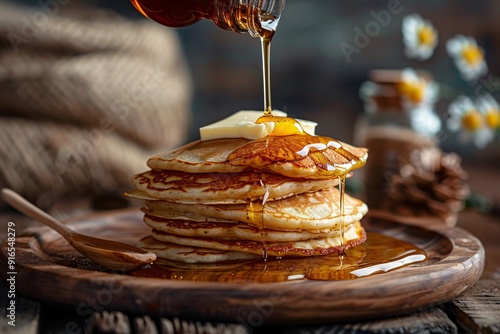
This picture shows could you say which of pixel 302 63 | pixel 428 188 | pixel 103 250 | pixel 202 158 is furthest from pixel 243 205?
pixel 302 63

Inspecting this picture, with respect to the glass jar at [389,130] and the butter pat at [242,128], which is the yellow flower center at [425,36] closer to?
the glass jar at [389,130]

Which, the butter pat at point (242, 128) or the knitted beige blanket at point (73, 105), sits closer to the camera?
the butter pat at point (242, 128)

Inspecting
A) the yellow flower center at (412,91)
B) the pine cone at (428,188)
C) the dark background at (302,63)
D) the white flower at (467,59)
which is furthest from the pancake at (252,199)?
the dark background at (302,63)

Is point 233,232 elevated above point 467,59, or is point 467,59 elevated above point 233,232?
point 467,59

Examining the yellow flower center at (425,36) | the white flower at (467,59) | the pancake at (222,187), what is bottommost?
the pancake at (222,187)

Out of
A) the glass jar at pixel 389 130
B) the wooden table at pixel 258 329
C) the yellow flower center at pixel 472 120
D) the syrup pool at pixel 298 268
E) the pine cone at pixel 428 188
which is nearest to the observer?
the wooden table at pixel 258 329

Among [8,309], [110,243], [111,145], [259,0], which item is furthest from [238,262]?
[111,145]

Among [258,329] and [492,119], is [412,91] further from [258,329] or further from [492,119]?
[258,329]

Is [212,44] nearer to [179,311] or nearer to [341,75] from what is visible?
[341,75]
